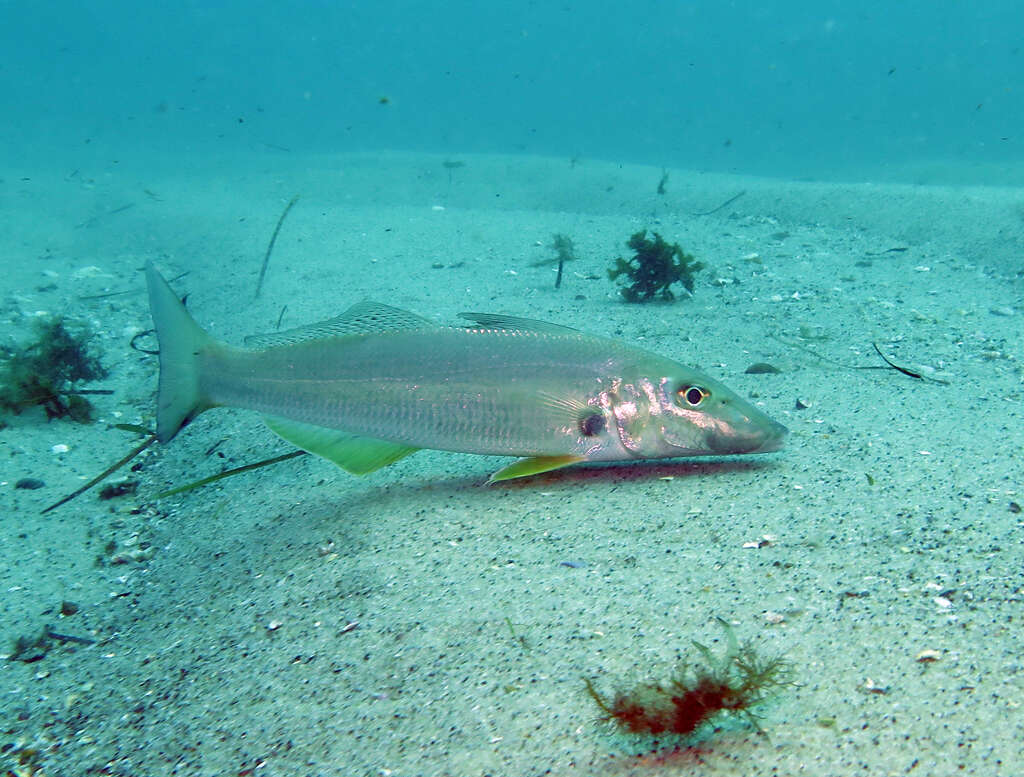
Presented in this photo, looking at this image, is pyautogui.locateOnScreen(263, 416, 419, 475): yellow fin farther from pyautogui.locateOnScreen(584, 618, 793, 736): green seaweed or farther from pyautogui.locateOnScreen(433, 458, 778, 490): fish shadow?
pyautogui.locateOnScreen(584, 618, 793, 736): green seaweed

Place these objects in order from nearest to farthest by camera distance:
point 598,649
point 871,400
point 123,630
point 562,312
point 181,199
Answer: point 598,649 → point 123,630 → point 871,400 → point 562,312 → point 181,199

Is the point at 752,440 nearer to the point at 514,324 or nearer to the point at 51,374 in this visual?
the point at 514,324

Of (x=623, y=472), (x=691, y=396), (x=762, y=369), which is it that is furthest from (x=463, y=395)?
(x=762, y=369)

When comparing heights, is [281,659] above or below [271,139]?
below

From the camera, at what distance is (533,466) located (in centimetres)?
325

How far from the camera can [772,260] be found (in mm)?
8562

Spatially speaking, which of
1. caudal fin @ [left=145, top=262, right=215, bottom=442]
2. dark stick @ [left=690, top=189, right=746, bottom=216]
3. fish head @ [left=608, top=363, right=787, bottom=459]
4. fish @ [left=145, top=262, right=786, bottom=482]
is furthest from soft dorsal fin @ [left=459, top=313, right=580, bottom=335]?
dark stick @ [left=690, top=189, right=746, bottom=216]

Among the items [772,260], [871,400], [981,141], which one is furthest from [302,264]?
[981,141]

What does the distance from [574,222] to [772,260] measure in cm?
435

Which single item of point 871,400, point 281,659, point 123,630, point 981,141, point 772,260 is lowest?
point 123,630

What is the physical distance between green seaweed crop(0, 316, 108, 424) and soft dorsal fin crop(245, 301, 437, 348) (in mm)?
2882

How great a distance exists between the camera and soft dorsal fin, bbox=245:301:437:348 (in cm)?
346

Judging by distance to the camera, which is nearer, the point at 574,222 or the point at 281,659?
the point at 281,659

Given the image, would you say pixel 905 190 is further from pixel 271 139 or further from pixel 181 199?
pixel 271 139
